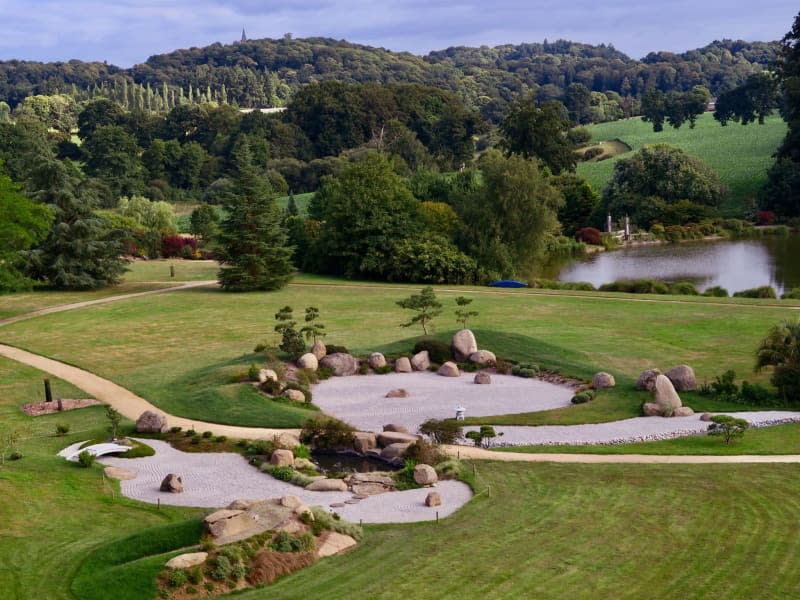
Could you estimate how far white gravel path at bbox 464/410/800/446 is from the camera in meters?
28.0

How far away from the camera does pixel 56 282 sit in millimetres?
62125

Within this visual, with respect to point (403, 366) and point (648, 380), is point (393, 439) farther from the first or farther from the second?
point (648, 380)

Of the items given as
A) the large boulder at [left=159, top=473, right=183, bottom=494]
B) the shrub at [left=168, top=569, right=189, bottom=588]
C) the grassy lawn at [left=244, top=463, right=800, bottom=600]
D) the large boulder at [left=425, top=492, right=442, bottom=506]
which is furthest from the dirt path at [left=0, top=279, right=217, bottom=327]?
the shrub at [left=168, top=569, right=189, bottom=588]

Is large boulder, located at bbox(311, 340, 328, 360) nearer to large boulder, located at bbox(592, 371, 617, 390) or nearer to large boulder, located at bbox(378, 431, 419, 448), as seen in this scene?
large boulder, located at bbox(378, 431, 419, 448)

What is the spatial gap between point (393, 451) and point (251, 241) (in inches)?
1431

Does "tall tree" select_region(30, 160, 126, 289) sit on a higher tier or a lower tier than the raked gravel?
higher

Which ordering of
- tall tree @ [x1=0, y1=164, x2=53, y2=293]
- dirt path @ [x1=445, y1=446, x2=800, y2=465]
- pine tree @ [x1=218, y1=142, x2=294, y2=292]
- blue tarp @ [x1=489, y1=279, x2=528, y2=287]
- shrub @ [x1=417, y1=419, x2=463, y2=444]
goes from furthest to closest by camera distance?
blue tarp @ [x1=489, y1=279, x2=528, y2=287] < pine tree @ [x1=218, y1=142, x2=294, y2=292] < tall tree @ [x1=0, y1=164, x2=53, y2=293] < shrub @ [x1=417, y1=419, x2=463, y2=444] < dirt path @ [x1=445, y1=446, x2=800, y2=465]

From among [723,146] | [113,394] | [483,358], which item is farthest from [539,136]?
[113,394]

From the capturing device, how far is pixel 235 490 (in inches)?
941

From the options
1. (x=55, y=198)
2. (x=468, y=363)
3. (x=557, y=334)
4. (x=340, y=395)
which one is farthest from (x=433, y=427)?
(x=55, y=198)

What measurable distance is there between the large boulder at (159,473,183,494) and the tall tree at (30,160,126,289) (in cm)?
3981

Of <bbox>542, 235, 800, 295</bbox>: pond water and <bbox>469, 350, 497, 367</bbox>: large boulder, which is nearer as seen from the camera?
<bbox>469, 350, 497, 367</bbox>: large boulder

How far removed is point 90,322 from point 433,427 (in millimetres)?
27155

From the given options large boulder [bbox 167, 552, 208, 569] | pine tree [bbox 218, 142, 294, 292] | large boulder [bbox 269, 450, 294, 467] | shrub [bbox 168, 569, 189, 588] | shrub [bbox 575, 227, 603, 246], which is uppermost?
pine tree [bbox 218, 142, 294, 292]
